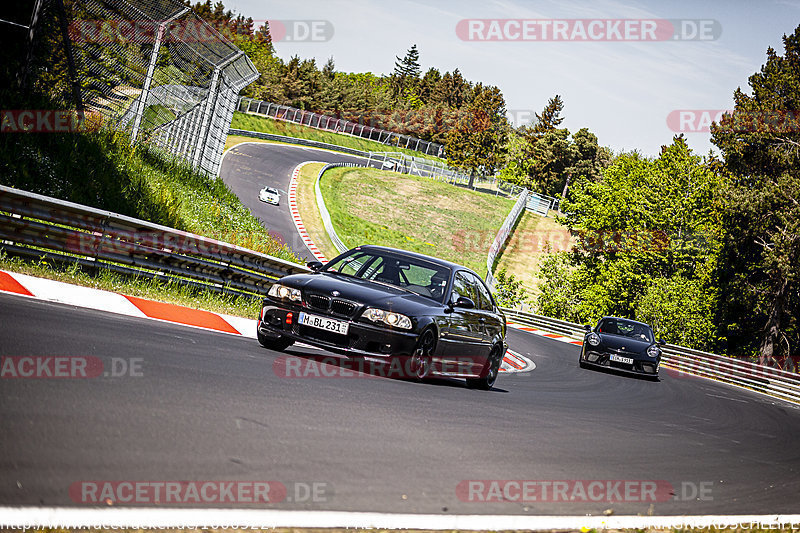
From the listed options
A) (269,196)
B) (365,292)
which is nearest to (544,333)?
(269,196)

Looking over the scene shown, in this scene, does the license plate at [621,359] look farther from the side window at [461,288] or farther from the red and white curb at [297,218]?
the red and white curb at [297,218]

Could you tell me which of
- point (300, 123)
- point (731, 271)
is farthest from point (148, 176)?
point (300, 123)

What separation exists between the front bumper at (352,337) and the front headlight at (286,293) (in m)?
0.10

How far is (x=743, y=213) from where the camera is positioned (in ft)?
128

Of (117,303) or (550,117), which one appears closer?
(117,303)

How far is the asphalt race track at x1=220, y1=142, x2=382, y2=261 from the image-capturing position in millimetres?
41256

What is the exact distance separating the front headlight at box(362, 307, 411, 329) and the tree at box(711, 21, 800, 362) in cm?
3356

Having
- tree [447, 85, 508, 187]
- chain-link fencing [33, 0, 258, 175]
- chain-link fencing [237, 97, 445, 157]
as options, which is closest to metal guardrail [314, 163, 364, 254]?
chain-link fencing [33, 0, 258, 175]

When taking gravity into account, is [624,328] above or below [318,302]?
below

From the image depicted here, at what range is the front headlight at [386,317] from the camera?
8672 millimetres

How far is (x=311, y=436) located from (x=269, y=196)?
141 ft

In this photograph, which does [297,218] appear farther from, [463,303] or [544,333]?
[463,303]

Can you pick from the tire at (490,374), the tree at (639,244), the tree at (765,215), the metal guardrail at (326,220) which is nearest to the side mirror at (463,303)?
the tire at (490,374)

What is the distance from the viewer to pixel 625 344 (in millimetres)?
19781
